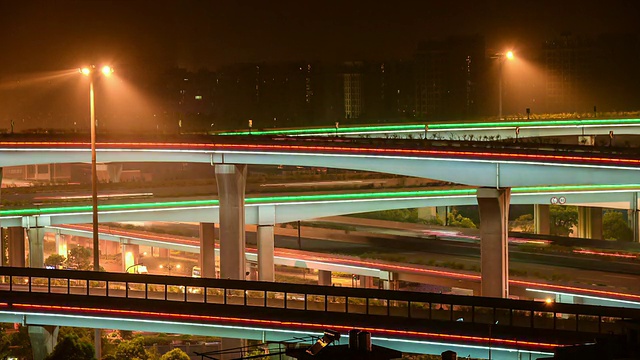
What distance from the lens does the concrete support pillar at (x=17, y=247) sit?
265 ft

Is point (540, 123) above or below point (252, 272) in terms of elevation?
above

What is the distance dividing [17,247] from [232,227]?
28.6 meters

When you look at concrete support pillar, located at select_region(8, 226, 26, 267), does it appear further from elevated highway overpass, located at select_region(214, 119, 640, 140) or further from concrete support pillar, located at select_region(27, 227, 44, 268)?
elevated highway overpass, located at select_region(214, 119, 640, 140)

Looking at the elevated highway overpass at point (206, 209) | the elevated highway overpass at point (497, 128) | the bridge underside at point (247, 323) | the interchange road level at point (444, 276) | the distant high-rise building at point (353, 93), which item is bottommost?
the interchange road level at point (444, 276)

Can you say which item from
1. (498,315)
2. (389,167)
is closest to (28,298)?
(498,315)

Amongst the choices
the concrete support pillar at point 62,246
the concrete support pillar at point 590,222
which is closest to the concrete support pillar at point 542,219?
the concrete support pillar at point 590,222

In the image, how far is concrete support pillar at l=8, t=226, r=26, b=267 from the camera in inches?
3177

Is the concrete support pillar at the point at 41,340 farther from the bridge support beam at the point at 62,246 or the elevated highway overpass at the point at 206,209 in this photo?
the bridge support beam at the point at 62,246

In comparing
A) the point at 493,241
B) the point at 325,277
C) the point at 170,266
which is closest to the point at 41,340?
the point at 493,241

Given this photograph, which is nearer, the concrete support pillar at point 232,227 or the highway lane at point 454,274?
the highway lane at point 454,274

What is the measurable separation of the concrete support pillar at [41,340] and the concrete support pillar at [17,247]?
111 feet

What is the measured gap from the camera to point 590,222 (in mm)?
97938

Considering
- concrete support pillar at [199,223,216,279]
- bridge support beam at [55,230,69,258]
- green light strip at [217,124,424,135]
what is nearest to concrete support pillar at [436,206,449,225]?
green light strip at [217,124,424,135]

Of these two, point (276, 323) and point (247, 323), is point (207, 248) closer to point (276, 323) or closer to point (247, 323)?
point (247, 323)
